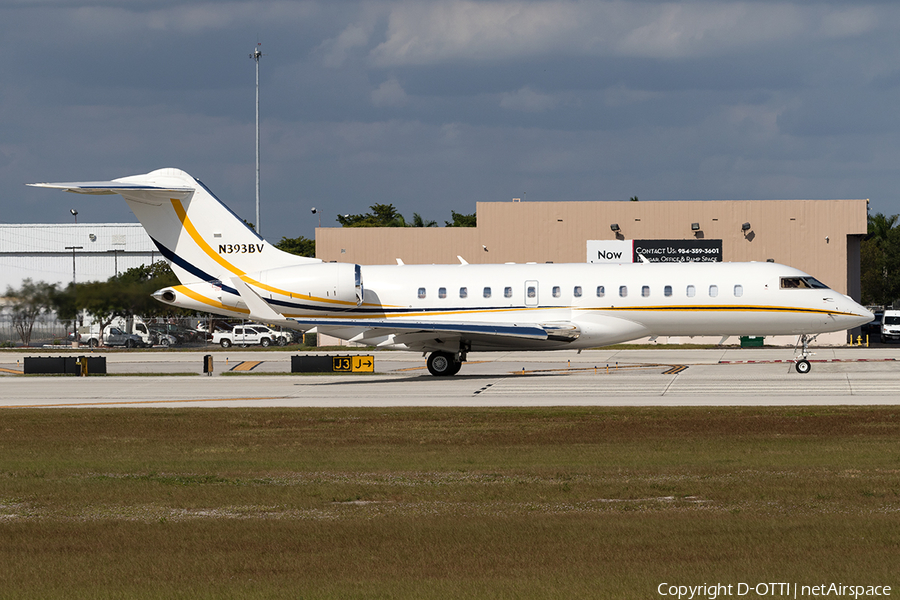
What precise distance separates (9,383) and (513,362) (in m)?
20.1

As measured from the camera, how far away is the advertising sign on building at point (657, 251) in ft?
197

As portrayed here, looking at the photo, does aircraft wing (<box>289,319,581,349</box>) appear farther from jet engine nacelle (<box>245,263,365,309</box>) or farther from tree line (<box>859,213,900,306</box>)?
tree line (<box>859,213,900,306</box>)

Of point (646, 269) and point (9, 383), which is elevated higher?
point (646, 269)

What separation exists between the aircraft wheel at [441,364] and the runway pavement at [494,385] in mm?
541

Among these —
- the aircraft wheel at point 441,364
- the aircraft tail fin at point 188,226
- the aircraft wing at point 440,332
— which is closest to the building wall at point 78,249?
the aircraft tail fin at point 188,226

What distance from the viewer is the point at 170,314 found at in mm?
89375

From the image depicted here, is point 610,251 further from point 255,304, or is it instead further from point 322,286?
point 255,304

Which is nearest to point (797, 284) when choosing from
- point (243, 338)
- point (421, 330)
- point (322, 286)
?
point (421, 330)

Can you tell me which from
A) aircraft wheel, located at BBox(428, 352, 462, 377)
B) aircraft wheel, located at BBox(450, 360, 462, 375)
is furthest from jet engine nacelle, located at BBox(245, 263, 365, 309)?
aircraft wheel, located at BBox(450, 360, 462, 375)

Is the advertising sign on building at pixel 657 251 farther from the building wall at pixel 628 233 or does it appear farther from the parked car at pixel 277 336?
the parked car at pixel 277 336

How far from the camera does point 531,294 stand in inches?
1292

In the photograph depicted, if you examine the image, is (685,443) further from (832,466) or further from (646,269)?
(646,269)

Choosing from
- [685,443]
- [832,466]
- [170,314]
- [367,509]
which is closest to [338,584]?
[367,509]

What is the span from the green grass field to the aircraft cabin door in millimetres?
12675
